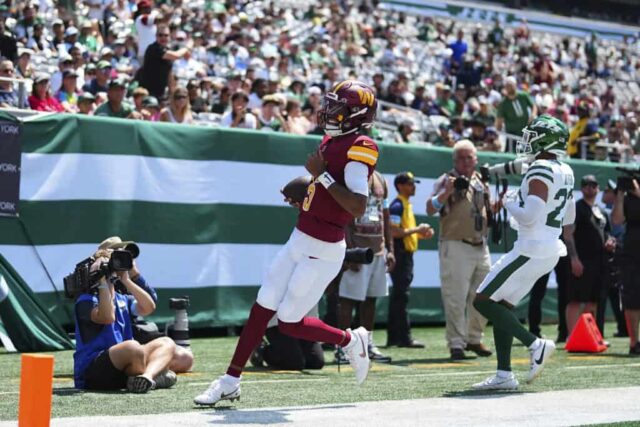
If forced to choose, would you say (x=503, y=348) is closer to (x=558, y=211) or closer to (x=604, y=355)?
(x=558, y=211)

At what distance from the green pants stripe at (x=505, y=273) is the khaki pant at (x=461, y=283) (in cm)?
246

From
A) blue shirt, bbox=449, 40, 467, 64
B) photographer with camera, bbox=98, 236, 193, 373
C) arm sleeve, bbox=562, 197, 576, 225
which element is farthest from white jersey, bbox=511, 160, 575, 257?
blue shirt, bbox=449, 40, 467, 64

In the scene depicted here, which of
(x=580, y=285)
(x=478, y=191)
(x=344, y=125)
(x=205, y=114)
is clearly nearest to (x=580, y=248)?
(x=580, y=285)

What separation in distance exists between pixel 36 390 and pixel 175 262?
7.13 meters

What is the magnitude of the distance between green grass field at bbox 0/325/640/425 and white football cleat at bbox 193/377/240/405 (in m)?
0.10

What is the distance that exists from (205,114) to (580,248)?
16.0ft

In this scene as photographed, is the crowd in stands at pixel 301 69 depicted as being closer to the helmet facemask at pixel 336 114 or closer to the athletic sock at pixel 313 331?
the helmet facemask at pixel 336 114

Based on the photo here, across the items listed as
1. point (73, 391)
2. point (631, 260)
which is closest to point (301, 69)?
point (631, 260)

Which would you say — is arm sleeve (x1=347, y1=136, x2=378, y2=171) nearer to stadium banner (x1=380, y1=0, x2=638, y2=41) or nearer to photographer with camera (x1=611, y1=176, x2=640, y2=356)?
photographer with camera (x1=611, y1=176, x2=640, y2=356)

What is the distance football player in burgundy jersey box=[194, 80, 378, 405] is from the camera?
660 centimetres

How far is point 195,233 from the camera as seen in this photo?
11438mm

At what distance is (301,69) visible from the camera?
21.8 m

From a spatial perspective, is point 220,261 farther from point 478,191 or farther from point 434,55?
point 434,55

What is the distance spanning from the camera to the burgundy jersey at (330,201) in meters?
6.62
